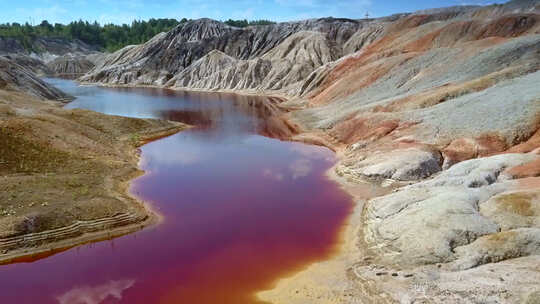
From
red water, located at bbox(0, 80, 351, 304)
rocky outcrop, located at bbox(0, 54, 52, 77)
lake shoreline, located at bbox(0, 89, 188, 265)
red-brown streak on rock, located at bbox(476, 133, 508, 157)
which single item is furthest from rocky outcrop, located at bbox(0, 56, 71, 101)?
rocky outcrop, located at bbox(0, 54, 52, 77)

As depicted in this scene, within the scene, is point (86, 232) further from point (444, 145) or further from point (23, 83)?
point (23, 83)

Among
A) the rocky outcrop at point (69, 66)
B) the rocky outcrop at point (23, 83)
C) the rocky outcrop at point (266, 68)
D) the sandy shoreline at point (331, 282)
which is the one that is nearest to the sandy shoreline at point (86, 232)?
the sandy shoreline at point (331, 282)

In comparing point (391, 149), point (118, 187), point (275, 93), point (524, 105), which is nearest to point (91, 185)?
point (118, 187)

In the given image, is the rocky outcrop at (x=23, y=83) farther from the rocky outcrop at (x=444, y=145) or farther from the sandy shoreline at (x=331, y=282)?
the sandy shoreline at (x=331, y=282)

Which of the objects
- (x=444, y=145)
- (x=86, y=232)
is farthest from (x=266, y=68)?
(x=86, y=232)

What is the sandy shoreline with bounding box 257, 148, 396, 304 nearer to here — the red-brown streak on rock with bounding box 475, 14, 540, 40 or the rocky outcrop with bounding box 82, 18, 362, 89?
the red-brown streak on rock with bounding box 475, 14, 540, 40

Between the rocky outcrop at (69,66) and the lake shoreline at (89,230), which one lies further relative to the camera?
the rocky outcrop at (69,66)
